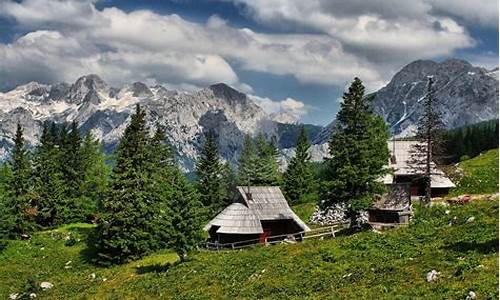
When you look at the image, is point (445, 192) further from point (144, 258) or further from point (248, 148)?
point (248, 148)

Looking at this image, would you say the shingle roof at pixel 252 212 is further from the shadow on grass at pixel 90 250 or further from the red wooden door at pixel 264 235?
the shadow on grass at pixel 90 250

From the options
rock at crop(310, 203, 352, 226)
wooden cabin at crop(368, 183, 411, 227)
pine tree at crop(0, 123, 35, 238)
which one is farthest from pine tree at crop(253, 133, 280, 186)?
wooden cabin at crop(368, 183, 411, 227)

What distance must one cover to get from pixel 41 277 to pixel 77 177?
3084 cm

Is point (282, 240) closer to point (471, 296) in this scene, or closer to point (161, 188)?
point (161, 188)

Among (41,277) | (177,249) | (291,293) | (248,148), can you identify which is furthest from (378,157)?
(248,148)

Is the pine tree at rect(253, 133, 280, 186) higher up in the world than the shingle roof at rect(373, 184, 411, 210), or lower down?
higher up

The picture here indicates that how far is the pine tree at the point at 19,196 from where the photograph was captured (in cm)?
7081

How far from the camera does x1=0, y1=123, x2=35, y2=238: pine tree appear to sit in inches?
2788

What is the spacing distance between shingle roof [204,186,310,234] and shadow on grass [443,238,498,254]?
83.2ft

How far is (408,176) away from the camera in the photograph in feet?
245

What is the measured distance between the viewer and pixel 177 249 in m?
47.3

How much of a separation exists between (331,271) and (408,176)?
43917mm

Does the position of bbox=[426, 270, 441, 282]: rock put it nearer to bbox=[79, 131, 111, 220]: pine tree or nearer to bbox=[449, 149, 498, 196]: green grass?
bbox=[449, 149, 498, 196]: green grass

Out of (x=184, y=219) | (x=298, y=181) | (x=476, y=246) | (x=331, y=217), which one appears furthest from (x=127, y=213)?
(x=298, y=181)
